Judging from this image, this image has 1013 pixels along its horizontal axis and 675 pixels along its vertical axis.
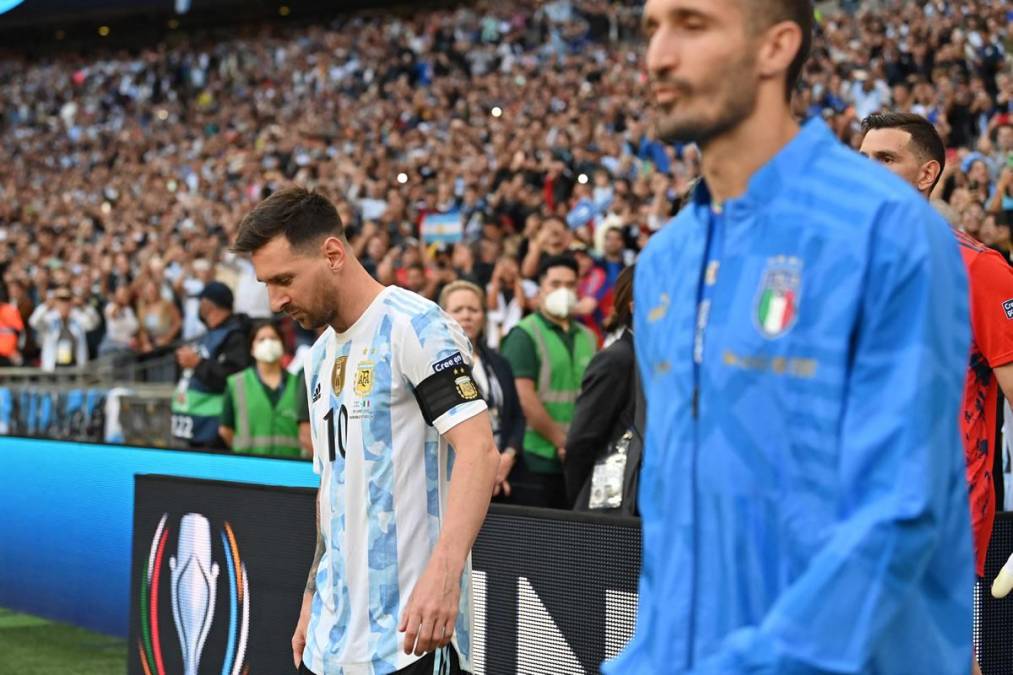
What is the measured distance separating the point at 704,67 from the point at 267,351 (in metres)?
6.91

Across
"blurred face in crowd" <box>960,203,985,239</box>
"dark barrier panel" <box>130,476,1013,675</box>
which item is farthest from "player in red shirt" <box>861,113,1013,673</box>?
"blurred face in crowd" <box>960,203,985,239</box>

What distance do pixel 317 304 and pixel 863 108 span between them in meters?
12.2

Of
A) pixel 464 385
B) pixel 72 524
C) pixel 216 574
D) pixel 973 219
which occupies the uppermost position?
pixel 973 219

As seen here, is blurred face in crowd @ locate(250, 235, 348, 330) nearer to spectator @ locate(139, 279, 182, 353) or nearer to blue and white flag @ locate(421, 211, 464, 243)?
blue and white flag @ locate(421, 211, 464, 243)

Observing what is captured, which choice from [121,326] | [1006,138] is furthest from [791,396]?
[121,326]

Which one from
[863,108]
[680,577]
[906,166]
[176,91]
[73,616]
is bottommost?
[73,616]

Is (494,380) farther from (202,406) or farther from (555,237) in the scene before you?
(555,237)

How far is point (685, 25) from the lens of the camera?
181 centimetres

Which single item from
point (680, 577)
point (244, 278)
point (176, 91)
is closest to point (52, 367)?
point (244, 278)

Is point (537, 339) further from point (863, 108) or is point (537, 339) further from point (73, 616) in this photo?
point (863, 108)

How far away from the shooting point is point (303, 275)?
11.4 ft

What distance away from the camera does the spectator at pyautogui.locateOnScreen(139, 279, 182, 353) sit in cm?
1652

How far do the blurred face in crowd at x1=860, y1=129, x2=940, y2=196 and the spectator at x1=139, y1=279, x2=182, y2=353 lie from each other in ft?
45.2

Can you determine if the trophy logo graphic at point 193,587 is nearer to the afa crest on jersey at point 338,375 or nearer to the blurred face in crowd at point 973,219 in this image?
the afa crest on jersey at point 338,375
